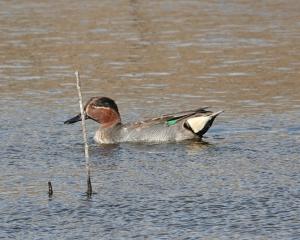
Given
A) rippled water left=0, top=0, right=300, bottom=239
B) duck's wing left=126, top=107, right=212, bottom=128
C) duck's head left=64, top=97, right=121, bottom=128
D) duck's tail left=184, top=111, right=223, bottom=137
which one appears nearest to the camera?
rippled water left=0, top=0, right=300, bottom=239

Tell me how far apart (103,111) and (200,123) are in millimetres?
1364

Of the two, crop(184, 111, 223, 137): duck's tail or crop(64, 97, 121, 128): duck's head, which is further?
A: crop(64, 97, 121, 128): duck's head

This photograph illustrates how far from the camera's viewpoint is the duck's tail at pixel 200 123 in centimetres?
1409

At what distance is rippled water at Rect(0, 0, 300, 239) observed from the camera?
33.7 feet

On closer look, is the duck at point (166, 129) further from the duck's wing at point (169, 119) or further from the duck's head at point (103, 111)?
the duck's head at point (103, 111)

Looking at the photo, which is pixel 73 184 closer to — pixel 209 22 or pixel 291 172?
pixel 291 172

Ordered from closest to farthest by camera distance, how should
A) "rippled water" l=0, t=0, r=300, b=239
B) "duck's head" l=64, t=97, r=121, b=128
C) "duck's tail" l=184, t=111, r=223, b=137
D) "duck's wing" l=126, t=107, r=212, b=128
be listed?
1. "rippled water" l=0, t=0, r=300, b=239
2. "duck's tail" l=184, t=111, r=223, b=137
3. "duck's wing" l=126, t=107, r=212, b=128
4. "duck's head" l=64, t=97, r=121, b=128

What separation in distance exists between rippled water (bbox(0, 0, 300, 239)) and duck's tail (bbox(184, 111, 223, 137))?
0.19 meters

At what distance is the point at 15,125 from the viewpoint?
14875mm

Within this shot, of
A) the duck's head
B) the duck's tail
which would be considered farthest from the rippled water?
the duck's head

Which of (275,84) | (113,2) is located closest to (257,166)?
(275,84)

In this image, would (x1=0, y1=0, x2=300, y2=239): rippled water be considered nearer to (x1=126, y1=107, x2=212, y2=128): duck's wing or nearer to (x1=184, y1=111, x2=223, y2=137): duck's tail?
(x1=184, y1=111, x2=223, y2=137): duck's tail

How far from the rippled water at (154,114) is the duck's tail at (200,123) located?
189 mm

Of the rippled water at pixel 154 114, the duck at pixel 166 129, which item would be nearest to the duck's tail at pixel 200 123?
the duck at pixel 166 129
